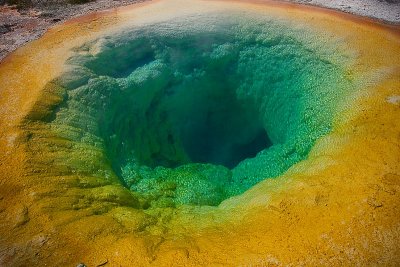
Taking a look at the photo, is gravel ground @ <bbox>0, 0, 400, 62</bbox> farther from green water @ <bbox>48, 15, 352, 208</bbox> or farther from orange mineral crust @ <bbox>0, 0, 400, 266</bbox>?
green water @ <bbox>48, 15, 352, 208</bbox>

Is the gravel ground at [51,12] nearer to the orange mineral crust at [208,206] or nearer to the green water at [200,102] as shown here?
the orange mineral crust at [208,206]

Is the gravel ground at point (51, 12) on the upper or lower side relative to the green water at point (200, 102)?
upper

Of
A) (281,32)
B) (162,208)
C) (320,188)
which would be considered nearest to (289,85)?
(281,32)

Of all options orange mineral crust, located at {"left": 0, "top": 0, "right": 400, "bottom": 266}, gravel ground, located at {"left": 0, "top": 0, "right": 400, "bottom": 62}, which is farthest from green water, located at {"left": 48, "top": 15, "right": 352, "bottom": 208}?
gravel ground, located at {"left": 0, "top": 0, "right": 400, "bottom": 62}

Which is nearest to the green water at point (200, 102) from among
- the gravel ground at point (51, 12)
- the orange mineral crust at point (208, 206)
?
the orange mineral crust at point (208, 206)

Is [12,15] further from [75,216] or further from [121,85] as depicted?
[75,216]

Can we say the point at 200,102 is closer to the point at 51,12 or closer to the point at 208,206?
the point at 208,206
